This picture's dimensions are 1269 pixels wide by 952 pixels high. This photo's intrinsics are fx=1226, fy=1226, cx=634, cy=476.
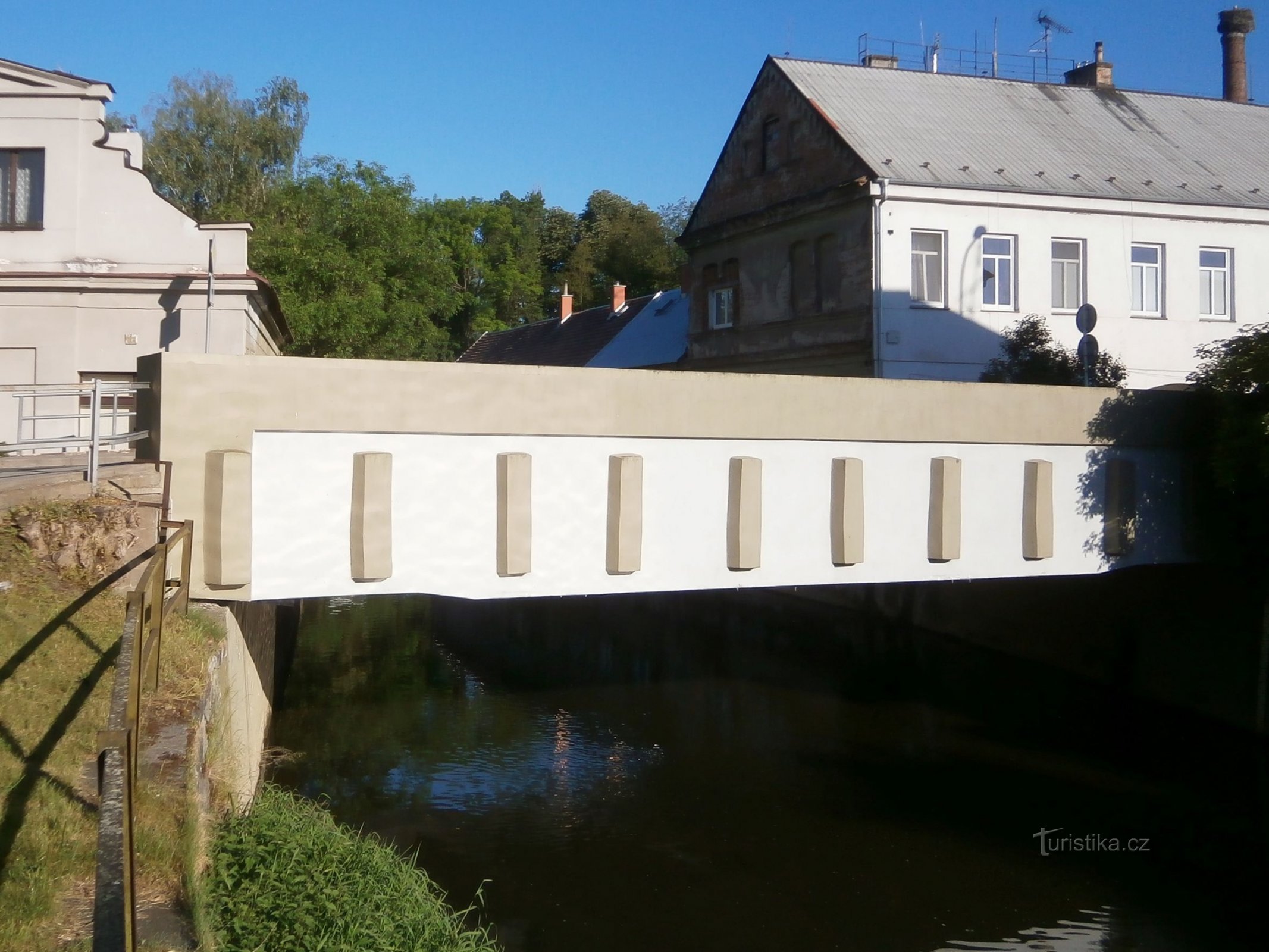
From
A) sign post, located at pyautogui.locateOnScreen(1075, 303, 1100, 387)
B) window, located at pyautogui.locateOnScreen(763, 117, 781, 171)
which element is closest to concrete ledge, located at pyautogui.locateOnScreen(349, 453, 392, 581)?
sign post, located at pyautogui.locateOnScreen(1075, 303, 1100, 387)

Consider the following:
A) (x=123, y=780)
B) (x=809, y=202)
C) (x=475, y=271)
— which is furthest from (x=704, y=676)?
(x=475, y=271)

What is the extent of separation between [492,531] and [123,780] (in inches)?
333

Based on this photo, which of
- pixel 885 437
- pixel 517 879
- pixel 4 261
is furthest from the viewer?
pixel 4 261

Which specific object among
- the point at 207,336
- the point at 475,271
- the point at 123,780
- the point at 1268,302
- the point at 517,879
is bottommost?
the point at 517,879

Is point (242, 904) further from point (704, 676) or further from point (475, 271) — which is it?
point (475, 271)

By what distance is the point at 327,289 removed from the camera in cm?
3488

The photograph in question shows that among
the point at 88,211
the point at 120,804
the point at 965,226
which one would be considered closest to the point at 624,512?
the point at 120,804

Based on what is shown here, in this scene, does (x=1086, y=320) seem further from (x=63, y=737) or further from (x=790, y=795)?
(x=63, y=737)

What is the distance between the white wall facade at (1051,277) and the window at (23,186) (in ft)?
50.2

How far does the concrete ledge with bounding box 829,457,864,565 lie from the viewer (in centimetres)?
1321

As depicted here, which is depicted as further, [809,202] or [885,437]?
[809,202]

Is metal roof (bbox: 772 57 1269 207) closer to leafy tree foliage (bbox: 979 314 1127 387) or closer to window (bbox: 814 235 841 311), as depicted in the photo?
window (bbox: 814 235 841 311)

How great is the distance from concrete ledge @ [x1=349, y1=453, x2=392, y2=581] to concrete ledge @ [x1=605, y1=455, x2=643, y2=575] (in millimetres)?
2308

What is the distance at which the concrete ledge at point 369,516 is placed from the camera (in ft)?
36.0
